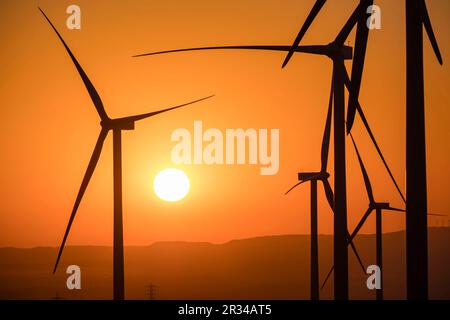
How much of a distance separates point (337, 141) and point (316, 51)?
21.0ft

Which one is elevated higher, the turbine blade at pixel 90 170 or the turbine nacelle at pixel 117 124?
the turbine nacelle at pixel 117 124

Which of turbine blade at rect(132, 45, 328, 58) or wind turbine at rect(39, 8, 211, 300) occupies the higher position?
turbine blade at rect(132, 45, 328, 58)

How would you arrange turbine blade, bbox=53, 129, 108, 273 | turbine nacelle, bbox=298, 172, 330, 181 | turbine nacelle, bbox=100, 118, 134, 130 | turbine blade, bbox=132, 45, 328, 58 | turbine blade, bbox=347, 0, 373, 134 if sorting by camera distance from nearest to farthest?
turbine blade, bbox=347, 0, 373, 134 < turbine blade, bbox=132, 45, 328, 58 < turbine blade, bbox=53, 129, 108, 273 < turbine nacelle, bbox=100, 118, 134, 130 < turbine nacelle, bbox=298, 172, 330, 181

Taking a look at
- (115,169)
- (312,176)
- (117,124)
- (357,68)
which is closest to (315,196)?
(312,176)

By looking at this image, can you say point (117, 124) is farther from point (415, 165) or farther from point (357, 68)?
point (415, 165)

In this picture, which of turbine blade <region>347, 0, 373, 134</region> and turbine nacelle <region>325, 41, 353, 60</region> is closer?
turbine blade <region>347, 0, 373, 134</region>

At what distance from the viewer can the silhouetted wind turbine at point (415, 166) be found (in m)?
21.5

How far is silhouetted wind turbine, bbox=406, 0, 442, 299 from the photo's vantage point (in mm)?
21484

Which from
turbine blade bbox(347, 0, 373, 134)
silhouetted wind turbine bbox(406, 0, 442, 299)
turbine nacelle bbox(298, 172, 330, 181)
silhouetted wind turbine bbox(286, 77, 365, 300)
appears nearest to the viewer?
silhouetted wind turbine bbox(406, 0, 442, 299)

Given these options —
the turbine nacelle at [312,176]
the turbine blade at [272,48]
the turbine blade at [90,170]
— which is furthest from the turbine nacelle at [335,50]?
the turbine nacelle at [312,176]

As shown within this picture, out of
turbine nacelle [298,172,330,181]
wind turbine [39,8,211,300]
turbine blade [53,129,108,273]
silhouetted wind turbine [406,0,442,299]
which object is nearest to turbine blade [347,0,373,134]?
silhouetted wind turbine [406,0,442,299]

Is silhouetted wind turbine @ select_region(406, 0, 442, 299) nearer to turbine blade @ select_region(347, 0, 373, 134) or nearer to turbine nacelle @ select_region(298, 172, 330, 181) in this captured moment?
turbine blade @ select_region(347, 0, 373, 134)

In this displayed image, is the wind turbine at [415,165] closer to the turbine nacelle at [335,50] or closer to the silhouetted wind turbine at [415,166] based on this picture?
the silhouetted wind turbine at [415,166]

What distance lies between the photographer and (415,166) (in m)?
21.8
